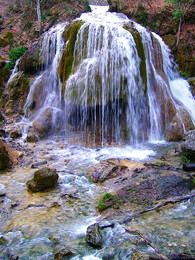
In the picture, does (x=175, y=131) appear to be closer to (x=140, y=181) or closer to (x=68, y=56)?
(x=140, y=181)

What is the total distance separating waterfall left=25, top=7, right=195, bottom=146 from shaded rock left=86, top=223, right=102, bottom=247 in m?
6.72

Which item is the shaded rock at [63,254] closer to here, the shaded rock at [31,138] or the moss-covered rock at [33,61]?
the shaded rock at [31,138]

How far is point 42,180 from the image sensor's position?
6391 mm

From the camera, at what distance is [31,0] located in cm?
2469

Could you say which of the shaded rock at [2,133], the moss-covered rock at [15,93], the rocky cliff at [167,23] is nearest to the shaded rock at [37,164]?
the shaded rock at [2,133]

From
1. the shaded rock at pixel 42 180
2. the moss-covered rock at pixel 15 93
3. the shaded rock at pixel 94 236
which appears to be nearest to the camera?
the shaded rock at pixel 94 236

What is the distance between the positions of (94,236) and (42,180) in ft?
9.35

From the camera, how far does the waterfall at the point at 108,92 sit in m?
11.2

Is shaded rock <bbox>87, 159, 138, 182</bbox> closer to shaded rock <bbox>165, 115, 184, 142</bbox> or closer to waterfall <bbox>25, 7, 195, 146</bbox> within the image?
waterfall <bbox>25, 7, 195, 146</bbox>

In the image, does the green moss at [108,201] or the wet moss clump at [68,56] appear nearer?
the green moss at [108,201]

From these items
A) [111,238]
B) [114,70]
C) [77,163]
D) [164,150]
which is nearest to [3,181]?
[77,163]

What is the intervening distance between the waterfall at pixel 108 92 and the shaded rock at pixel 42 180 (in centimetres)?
444

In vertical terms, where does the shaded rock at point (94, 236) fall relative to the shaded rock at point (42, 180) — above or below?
below

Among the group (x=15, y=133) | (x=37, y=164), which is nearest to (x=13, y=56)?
(x=15, y=133)
